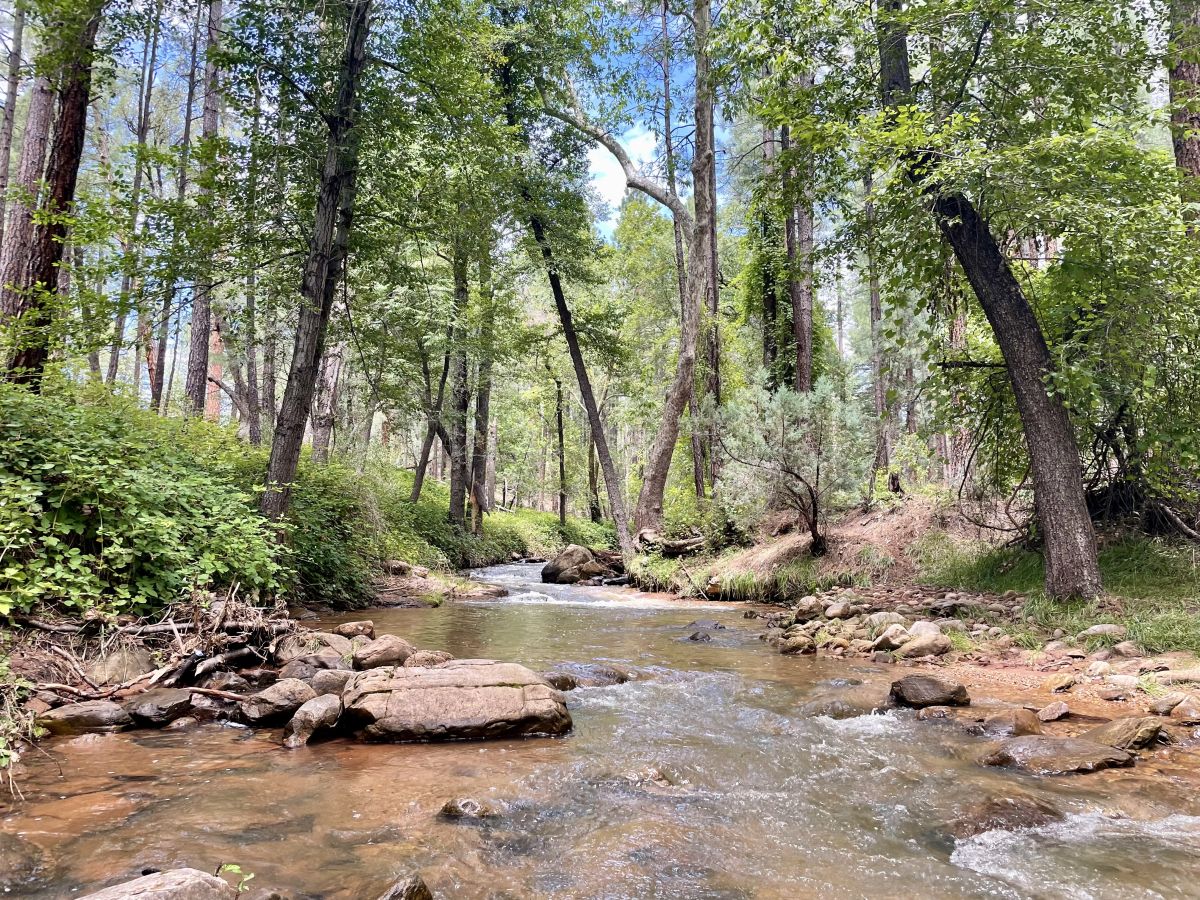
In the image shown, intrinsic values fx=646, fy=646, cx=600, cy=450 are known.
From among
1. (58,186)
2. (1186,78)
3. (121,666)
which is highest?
(1186,78)

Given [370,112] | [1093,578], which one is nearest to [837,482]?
[1093,578]

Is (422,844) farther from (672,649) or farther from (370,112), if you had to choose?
(370,112)

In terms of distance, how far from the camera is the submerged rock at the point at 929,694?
16.6 ft

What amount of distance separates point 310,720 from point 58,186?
789cm

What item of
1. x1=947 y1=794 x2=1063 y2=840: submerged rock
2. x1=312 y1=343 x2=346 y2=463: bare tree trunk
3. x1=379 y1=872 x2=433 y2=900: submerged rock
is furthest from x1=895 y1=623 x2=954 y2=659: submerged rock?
x1=312 y1=343 x2=346 y2=463: bare tree trunk

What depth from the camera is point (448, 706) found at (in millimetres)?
4664

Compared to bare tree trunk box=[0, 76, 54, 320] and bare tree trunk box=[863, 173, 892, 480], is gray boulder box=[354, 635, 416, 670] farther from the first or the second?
bare tree trunk box=[863, 173, 892, 480]

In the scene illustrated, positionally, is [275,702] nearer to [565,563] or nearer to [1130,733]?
[1130,733]

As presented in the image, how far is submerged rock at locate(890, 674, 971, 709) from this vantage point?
507cm

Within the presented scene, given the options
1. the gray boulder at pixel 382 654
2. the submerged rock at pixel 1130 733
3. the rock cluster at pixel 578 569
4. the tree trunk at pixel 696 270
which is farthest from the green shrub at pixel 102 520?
the rock cluster at pixel 578 569

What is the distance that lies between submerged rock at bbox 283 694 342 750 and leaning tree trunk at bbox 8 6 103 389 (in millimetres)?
5902

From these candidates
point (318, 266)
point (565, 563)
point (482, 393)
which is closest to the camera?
point (318, 266)

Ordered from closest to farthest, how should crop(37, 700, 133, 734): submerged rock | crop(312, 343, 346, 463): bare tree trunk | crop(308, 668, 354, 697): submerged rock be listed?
crop(37, 700, 133, 734): submerged rock
crop(308, 668, 354, 697): submerged rock
crop(312, 343, 346, 463): bare tree trunk

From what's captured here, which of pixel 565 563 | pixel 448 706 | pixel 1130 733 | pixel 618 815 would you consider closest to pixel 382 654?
pixel 448 706
